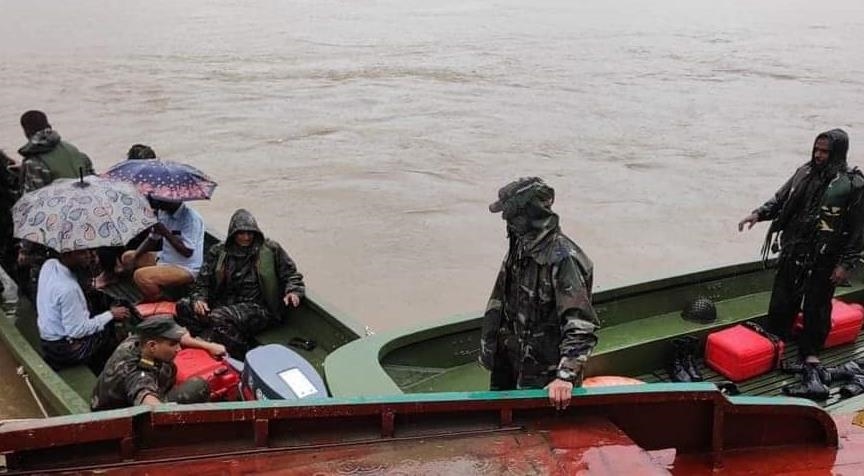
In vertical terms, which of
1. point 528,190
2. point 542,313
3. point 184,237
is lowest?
point 184,237

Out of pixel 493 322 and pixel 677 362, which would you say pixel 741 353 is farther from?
pixel 493 322

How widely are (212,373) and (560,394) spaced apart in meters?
2.05

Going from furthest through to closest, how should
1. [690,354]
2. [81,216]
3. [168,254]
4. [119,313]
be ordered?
[168,254] < [690,354] < [119,313] < [81,216]

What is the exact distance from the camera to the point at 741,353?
4.77 m

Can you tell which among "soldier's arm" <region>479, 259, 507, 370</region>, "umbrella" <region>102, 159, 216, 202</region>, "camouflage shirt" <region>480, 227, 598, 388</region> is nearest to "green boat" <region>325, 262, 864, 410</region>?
"soldier's arm" <region>479, 259, 507, 370</region>

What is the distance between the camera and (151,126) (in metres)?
16.1

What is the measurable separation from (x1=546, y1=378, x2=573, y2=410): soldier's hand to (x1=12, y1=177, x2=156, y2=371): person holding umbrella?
2.58 meters

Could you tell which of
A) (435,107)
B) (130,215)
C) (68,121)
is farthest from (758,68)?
(130,215)

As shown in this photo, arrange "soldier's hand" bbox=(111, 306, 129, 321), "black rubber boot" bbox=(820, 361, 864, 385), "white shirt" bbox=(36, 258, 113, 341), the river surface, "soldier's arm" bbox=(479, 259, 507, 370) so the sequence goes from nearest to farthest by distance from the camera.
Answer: "soldier's arm" bbox=(479, 259, 507, 370) → "white shirt" bbox=(36, 258, 113, 341) → "soldier's hand" bbox=(111, 306, 129, 321) → "black rubber boot" bbox=(820, 361, 864, 385) → the river surface

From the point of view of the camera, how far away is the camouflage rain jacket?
557 centimetres

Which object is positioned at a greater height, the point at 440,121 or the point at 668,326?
the point at 440,121

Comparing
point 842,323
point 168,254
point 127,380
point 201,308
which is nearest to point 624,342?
point 842,323

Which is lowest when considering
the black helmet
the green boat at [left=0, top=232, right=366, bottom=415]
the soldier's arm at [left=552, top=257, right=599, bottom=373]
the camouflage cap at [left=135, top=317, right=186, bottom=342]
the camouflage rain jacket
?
the green boat at [left=0, top=232, right=366, bottom=415]

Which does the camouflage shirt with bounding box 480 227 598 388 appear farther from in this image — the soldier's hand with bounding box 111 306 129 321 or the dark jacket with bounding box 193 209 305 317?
the soldier's hand with bounding box 111 306 129 321
